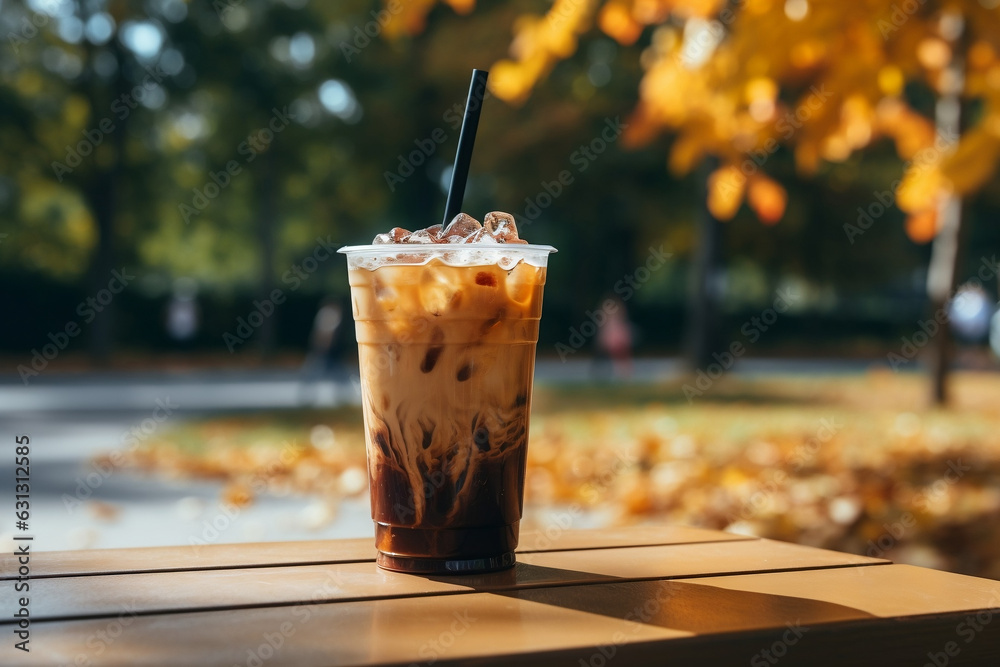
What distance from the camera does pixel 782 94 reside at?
18.6 m

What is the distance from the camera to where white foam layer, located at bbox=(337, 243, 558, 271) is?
5.59 feet

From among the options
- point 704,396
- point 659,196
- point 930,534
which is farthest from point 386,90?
point 930,534

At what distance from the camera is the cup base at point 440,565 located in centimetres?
172

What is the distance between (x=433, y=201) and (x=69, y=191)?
981 centimetres

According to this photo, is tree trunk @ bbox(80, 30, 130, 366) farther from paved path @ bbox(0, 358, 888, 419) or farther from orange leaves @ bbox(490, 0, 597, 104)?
orange leaves @ bbox(490, 0, 597, 104)

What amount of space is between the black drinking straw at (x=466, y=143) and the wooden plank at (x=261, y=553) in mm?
621

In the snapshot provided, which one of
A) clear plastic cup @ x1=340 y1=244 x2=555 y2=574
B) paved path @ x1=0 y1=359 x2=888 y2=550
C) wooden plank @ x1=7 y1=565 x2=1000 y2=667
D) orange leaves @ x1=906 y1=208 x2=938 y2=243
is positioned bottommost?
paved path @ x1=0 y1=359 x2=888 y2=550

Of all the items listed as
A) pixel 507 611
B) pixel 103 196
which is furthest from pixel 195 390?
pixel 507 611

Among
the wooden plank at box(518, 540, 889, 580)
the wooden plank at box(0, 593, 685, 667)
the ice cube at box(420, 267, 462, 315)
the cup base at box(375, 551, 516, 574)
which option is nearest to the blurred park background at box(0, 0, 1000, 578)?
the wooden plank at box(518, 540, 889, 580)

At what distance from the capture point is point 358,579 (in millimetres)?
1640

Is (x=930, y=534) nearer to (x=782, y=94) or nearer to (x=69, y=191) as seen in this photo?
(x=782, y=94)

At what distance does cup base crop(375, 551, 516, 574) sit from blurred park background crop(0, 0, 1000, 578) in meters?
1.55

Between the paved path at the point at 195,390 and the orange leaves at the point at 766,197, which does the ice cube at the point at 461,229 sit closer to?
the orange leaves at the point at 766,197

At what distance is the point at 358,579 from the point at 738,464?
5.76 meters
